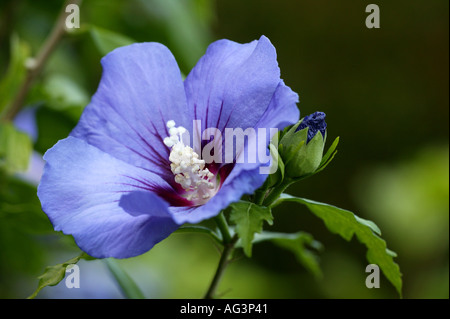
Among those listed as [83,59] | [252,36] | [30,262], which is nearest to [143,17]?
[83,59]

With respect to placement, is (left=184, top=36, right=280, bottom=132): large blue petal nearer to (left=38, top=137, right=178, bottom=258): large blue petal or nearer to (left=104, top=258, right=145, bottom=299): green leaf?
(left=38, top=137, right=178, bottom=258): large blue petal

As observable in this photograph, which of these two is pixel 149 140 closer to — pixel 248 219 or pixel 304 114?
pixel 248 219

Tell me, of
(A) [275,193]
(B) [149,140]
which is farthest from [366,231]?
(B) [149,140]

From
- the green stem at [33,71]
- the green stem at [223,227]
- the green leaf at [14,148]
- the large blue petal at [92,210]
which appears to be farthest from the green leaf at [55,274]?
the green stem at [33,71]

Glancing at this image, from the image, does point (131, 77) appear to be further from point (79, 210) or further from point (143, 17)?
point (143, 17)

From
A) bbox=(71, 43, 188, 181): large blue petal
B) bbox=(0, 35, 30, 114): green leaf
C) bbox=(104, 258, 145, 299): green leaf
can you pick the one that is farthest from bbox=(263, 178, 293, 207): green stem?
bbox=(0, 35, 30, 114): green leaf

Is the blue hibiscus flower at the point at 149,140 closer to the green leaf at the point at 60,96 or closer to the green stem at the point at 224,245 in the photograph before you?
A: the green stem at the point at 224,245
